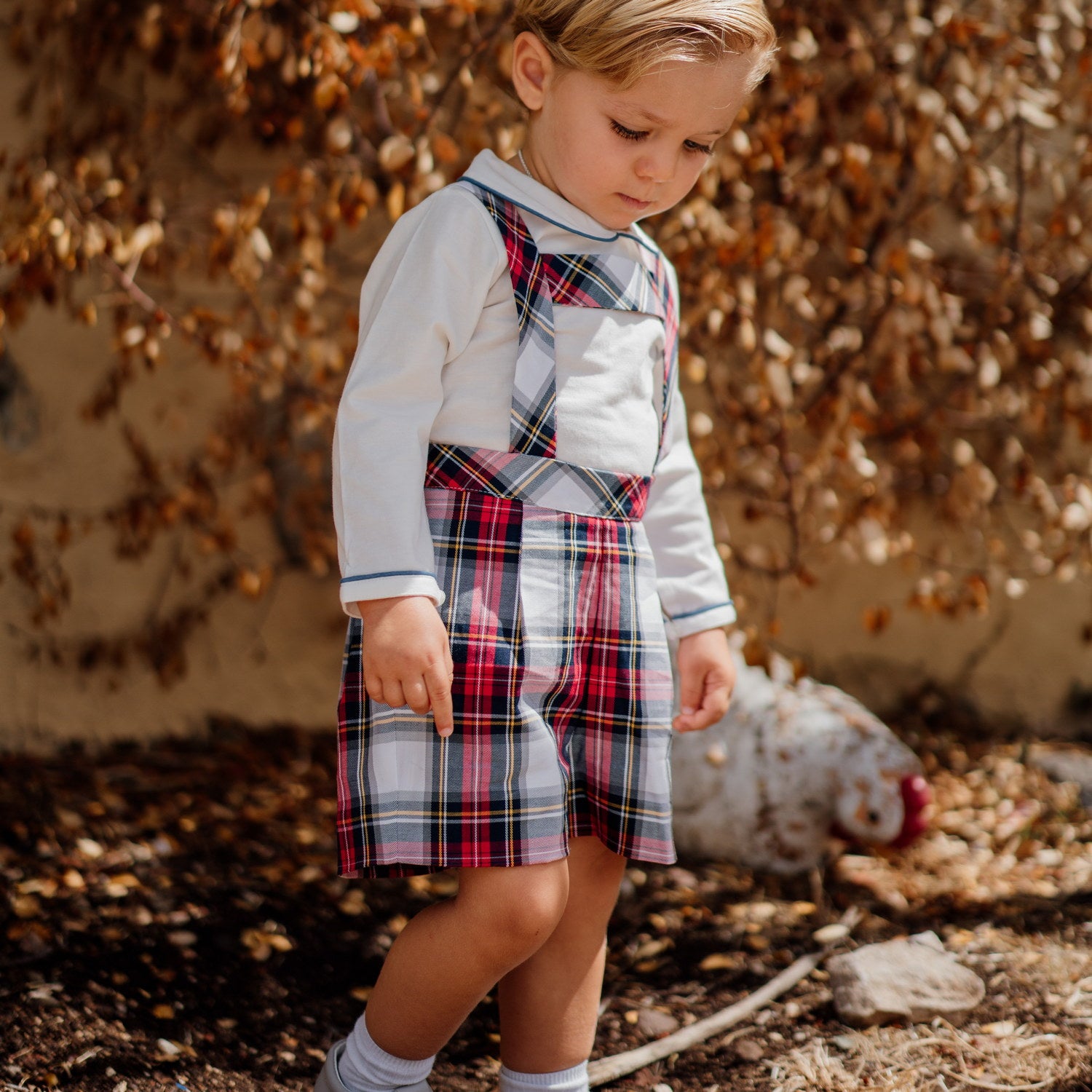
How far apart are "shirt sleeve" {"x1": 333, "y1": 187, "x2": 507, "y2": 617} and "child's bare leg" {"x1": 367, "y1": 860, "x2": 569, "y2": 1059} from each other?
32 centimetres

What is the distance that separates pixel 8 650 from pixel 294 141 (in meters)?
1.26

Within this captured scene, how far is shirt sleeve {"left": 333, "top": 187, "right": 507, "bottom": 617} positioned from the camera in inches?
46.6

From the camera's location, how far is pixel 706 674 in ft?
4.97

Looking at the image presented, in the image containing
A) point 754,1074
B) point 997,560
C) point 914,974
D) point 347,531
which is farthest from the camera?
point 997,560

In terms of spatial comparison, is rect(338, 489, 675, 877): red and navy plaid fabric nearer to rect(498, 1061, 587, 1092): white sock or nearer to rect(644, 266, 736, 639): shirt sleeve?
rect(644, 266, 736, 639): shirt sleeve

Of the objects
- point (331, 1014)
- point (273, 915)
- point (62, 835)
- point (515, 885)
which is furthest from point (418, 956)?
point (62, 835)

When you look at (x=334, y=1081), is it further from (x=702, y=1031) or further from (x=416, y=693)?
(x=702, y=1031)

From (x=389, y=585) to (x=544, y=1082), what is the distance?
657 millimetres

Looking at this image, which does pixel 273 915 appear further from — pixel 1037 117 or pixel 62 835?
pixel 1037 117

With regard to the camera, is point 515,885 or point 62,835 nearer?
point 515,885

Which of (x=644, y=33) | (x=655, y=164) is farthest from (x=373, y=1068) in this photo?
(x=644, y=33)

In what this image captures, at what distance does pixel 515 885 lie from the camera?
1244mm

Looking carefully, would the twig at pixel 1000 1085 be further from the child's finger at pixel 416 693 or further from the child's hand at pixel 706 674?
the child's finger at pixel 416 693

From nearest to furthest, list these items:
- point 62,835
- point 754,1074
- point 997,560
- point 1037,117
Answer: point 754,1074 → point 62,835 → point 1037,117 → point 997,560
